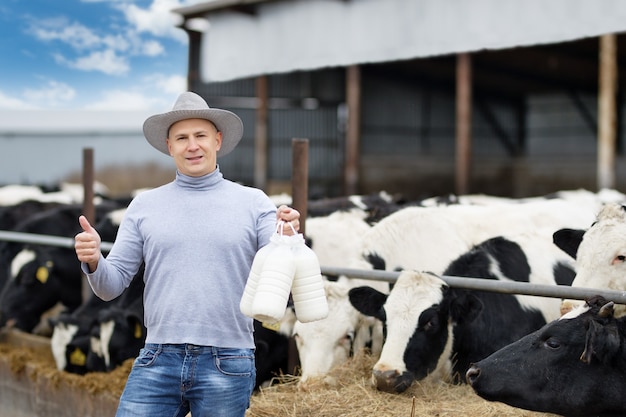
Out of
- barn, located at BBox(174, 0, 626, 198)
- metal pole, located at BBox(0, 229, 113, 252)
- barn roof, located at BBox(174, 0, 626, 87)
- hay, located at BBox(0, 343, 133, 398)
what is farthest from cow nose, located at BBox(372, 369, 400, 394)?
barn roof, located at BBox(174, 0, 626, 87)

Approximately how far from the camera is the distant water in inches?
992

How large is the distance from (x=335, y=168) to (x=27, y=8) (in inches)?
385

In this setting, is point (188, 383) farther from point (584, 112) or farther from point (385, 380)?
point (584, 112)

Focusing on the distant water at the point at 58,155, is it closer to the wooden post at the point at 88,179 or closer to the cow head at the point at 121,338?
the wooden post at the point at 88,179

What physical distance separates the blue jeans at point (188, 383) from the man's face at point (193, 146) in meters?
0.67

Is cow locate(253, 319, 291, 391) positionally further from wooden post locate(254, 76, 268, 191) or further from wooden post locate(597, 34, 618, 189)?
wooden post locate(254, 76, 268, 191)

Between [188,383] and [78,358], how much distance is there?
12.8ft

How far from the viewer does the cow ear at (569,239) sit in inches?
193

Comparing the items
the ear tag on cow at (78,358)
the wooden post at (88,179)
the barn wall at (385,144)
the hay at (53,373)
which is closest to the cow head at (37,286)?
the hay at (53,373)

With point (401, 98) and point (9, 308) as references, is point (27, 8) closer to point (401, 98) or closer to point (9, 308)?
point (9, 308)

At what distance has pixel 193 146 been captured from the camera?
3102mm

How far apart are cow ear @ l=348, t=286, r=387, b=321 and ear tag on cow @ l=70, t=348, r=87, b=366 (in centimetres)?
267

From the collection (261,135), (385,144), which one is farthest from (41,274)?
(385,144)

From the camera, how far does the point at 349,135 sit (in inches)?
615
